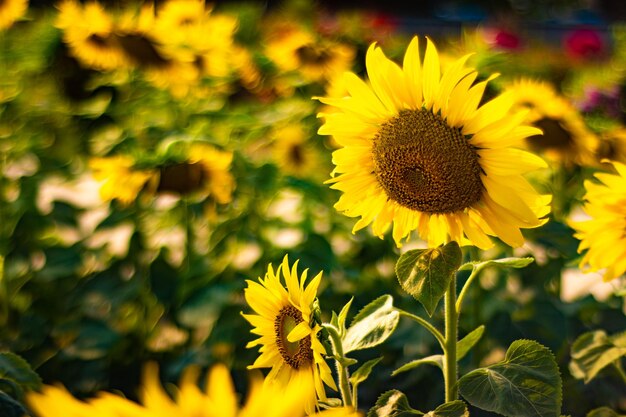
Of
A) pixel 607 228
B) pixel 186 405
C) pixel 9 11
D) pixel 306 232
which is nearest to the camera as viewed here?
pixel 186 405

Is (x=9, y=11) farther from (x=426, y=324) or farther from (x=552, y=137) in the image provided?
(x=426, y=324)

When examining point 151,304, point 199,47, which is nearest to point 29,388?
point 151,304

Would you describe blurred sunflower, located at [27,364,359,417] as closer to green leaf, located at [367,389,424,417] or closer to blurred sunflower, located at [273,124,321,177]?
green leaf, located at [367,389,424,417]

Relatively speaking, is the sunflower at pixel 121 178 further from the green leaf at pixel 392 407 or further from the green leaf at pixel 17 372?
the green leaf at pixel 392 407

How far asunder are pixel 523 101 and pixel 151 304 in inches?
35.1

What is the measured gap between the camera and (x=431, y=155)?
0.81 meters

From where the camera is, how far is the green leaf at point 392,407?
29.3 inches

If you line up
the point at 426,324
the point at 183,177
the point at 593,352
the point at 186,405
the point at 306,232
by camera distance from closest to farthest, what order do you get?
1. the point at 186,405
2. the point at 426,324
3. the point at 593,352
4. the point at 183,177
5. the point at 306,232

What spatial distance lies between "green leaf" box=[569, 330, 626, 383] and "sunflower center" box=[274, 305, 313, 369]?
47 cm

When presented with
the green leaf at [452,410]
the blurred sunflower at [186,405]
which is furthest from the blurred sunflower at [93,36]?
the blurred sunflower at [186,405]

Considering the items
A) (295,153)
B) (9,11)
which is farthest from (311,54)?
(9,11)

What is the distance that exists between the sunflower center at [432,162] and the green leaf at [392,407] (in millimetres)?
172

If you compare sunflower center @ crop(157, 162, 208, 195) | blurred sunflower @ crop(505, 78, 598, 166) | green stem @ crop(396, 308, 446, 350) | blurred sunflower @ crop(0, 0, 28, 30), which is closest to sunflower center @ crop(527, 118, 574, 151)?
blurred sunflower @ crop(505, 78, 598, 166)

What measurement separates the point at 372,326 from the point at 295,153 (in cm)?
173
